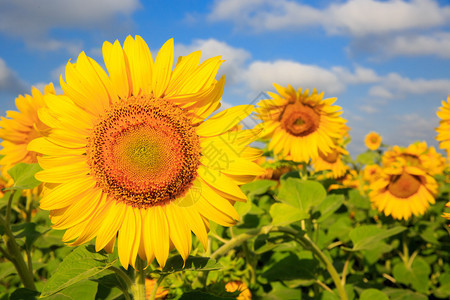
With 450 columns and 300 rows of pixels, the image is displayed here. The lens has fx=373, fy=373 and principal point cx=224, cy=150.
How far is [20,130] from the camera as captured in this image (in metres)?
3.36

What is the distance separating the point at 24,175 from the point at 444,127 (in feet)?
14.4

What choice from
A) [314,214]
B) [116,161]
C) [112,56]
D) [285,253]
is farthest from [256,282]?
[112,56]

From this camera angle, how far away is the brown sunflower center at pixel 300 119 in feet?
14.3

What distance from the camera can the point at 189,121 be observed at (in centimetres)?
178

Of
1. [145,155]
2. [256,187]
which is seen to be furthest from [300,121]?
[145,155]

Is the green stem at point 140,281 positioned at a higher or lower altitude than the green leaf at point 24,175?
lower

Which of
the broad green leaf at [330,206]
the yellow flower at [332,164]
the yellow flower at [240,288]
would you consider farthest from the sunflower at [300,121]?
the yellow flower at [240,288]

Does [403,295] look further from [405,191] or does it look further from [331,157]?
[331,157]

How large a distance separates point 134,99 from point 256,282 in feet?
8.02

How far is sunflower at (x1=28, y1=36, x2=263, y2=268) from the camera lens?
5.43 feet

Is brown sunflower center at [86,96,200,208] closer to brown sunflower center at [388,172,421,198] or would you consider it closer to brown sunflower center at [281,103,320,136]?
brown sunflower center at [281,103,320,136]

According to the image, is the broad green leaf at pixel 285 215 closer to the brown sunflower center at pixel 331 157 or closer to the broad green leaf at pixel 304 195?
the broad green leaf at pixel 304 195

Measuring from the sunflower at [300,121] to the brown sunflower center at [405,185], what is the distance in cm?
117

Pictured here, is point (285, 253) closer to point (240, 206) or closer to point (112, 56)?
point (240, 206)
